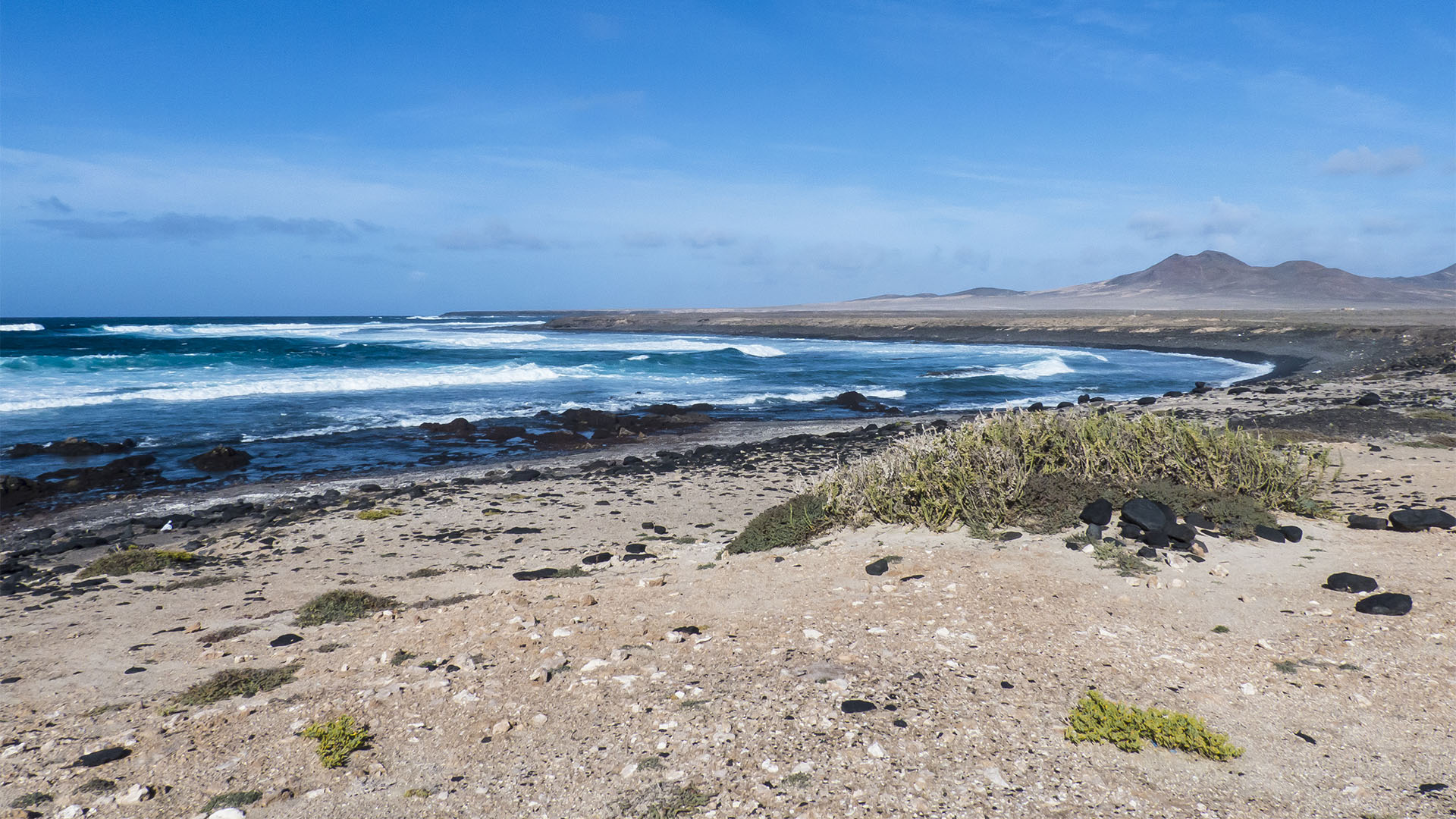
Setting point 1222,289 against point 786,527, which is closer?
point 786,527

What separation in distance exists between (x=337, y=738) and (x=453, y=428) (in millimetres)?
13628

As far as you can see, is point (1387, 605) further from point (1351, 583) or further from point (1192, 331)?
point (1192, 331)

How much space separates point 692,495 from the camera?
10367 mm

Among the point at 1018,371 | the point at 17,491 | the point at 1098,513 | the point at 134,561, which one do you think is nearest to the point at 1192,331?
the point at 1018,371

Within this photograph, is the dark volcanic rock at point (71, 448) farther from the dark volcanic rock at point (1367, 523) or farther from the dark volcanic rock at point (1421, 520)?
the dark volcanic rock at point (1421, 520)

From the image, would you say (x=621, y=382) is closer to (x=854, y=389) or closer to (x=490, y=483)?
(x=854, y=389)

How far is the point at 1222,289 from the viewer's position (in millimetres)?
123438

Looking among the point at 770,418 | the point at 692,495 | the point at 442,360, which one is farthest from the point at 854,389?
the point at 442,360

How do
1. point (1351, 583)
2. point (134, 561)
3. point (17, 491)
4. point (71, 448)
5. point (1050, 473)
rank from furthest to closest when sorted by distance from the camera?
point (71, 448) < point (17, 491) < point (134, 561) < point (1050, 473) < point (1351, 583)

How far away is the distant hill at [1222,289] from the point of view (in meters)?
94.0

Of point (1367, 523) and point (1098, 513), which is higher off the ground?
point (1098, 513)

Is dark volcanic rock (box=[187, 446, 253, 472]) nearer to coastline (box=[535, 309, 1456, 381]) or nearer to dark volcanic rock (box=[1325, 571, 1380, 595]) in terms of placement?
dark volcanic rock (box=[1325, 571, 1380, 595])

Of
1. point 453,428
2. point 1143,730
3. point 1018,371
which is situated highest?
point 1143,730

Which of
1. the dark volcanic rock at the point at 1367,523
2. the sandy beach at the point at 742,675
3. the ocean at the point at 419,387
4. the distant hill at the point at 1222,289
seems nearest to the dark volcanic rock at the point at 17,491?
the ocean at the point at 419,387
